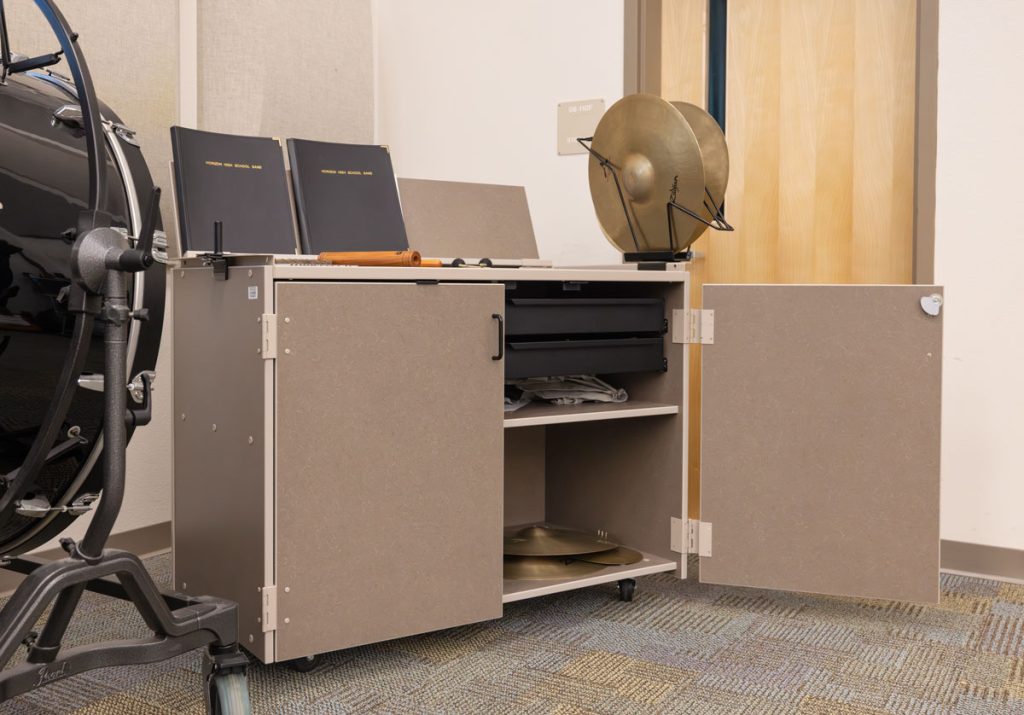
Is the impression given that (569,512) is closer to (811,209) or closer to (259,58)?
(811,209)

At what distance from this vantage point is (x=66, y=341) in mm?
1260

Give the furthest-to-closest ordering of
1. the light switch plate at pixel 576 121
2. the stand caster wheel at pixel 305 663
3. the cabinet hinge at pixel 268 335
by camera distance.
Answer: the light switch plate at pixel 576 121
the stand caster wheel at pixel 305 663
the cabinet hinge at pixel 268 335

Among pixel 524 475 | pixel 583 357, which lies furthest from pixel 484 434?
pixel 524 475

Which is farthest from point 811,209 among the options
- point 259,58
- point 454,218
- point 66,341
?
point 66,341

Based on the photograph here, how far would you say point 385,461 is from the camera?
1814mm

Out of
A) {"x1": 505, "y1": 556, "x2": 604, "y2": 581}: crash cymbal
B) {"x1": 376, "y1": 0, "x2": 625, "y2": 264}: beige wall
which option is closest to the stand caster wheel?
{"x1": 505, "y1": 556, "x2": 604, "y2": 581}: crash cymbal

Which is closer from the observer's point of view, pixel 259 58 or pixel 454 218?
pixel 454 218

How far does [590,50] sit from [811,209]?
0.78 metres

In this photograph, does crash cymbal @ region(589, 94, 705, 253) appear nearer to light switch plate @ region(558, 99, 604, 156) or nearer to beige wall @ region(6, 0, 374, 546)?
light switch plate @ region(558, 99, 604, 156)

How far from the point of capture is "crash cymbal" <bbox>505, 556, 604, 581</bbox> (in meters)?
2.18

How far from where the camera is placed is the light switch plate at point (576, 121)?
2857 millimetres

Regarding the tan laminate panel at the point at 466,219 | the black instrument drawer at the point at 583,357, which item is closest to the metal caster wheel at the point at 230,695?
the black instrument drawer at the point at 583,357

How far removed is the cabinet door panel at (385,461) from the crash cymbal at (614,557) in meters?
0.35

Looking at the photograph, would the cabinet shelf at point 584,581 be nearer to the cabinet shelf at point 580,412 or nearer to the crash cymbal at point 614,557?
the crash cymbal at point 614,557
